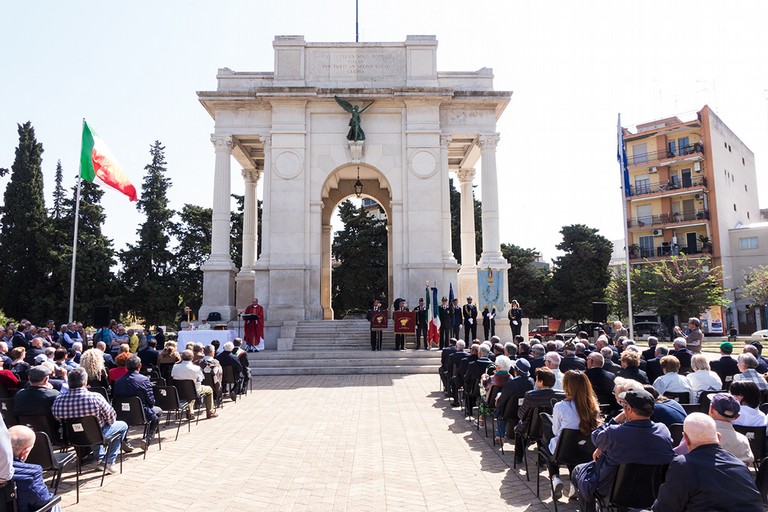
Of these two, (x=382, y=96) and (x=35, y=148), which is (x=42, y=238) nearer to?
(x=35, y=148)

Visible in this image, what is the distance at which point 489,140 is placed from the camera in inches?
957

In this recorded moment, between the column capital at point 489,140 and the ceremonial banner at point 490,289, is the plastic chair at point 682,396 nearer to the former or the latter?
the ceremonial banner at point 490,289

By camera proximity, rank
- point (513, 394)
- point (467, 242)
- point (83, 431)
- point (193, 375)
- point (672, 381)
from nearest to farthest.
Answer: point (83, 431), point (672, 381), point (513, 394), point (193, 375), point (467, 242)

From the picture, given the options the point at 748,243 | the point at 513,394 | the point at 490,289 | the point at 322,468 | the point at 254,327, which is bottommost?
the point at 322,468

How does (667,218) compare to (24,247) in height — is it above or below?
above

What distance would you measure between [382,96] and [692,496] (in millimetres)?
22056

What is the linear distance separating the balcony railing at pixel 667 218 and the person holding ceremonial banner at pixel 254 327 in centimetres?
4077

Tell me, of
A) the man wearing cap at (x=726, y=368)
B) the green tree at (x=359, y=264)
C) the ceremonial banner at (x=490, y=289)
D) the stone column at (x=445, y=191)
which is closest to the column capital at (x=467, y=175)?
the stone column at (x=445, y=191)

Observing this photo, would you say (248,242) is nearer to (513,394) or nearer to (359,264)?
(359,264)

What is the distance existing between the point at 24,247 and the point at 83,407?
121 feet

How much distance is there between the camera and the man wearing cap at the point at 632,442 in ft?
14.5

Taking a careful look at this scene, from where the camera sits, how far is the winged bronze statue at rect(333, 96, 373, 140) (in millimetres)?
23641

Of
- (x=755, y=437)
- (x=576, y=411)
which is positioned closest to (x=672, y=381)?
(x=755, y=437)

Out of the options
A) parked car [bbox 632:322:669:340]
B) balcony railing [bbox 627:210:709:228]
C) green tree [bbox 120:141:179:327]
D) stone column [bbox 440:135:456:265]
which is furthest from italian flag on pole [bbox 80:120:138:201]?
balcony railing [bbox 627:210:709:228]
